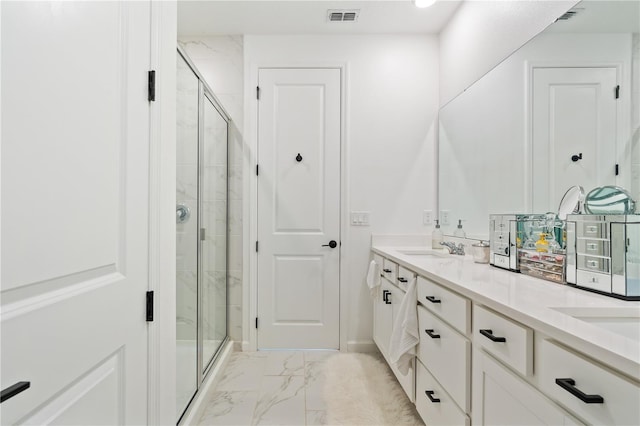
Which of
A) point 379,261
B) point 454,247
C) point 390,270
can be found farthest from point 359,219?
Result: point 454,247

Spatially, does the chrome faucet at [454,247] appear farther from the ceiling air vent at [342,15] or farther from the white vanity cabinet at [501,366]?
the ceiling air vent at [342,15]

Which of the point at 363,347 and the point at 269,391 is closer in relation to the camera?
the point at 269,391

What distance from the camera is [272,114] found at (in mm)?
2555

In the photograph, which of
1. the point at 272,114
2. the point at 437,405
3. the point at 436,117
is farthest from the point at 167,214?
the point at 436,117

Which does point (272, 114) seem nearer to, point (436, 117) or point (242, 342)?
point (436, 117)

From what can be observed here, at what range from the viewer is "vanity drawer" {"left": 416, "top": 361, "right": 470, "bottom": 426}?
3.95 feet

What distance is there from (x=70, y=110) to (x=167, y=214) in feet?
1.43

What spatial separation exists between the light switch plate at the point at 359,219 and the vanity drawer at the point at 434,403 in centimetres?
121

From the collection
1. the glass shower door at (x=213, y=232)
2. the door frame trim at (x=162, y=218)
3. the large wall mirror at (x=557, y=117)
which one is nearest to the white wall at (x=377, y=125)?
the large wall mirror at (x=557, y=117)

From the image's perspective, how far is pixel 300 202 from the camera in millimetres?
2557

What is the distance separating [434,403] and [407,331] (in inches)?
12.5

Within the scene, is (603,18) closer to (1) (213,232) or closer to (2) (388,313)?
(2) (388,313)

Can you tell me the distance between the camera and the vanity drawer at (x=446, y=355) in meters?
1.13

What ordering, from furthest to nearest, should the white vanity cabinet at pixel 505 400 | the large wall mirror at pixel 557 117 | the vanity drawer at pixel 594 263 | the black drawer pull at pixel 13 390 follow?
the large wall mirror at pixel 557 117
the vanity drawer at pixel 594 263
the white vanity cabinet at pixel 505 400
the black drawer pull at pixel 13 390
